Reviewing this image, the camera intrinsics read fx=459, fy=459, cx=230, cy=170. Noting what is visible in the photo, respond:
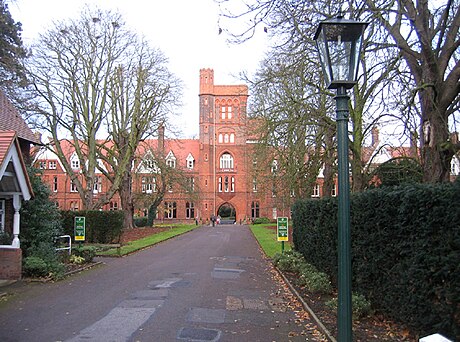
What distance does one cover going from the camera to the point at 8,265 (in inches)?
555

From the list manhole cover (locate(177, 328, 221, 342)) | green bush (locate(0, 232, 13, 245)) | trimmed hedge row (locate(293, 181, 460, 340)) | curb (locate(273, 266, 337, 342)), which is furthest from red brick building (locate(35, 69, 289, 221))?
manhole cover (locate(177, 328, 221, 342))

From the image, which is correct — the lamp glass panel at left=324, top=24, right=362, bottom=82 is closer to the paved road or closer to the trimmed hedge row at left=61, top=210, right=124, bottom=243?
the paved road

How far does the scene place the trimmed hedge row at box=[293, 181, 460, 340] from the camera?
6.07m

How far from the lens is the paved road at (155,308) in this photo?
312 inches

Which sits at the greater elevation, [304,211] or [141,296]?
[304,211]

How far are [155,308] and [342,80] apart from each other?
6833mm

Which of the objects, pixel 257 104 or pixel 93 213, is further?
pixel 93 213

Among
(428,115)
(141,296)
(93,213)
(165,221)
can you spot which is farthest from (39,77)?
(165,221)

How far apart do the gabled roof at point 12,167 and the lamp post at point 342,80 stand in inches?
407

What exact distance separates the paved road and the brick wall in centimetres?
100

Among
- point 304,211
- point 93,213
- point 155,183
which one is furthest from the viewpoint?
point 155,183

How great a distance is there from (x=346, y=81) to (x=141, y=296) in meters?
8.24

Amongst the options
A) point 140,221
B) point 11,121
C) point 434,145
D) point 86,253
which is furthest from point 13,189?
point 140,221

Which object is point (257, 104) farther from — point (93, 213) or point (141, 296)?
point (141, 296)
